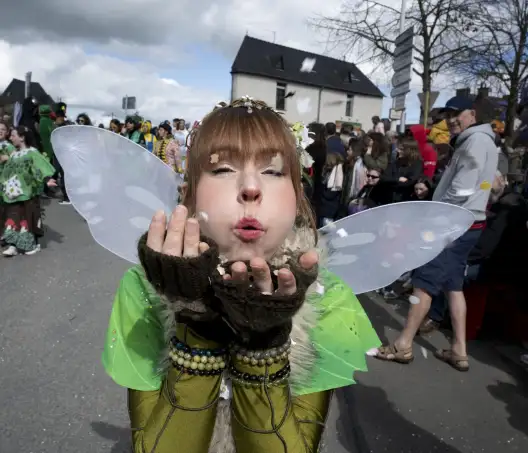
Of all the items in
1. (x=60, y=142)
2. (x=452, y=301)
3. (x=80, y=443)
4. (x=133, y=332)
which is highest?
(x=60, y=142)

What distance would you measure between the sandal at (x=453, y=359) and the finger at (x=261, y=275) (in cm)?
266

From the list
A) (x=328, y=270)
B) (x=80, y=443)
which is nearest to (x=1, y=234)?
(x=80, y=443)

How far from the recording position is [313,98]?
79.7 inches

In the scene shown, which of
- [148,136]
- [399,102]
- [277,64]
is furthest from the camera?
[277,64]

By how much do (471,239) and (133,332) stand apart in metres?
2.51

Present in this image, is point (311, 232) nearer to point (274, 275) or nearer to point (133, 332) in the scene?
point (274, 275)

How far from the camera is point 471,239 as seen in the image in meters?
3.01

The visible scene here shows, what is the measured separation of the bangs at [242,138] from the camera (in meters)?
1.06


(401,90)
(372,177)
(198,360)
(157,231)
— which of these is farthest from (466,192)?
(401,90)

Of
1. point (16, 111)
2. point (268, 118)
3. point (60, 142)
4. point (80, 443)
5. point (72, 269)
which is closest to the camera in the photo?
point (268, 118)

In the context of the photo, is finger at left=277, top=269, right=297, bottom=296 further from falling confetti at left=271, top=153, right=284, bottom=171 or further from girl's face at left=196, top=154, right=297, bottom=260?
falling confetti at left=271, top=153, right=284, bottom=171

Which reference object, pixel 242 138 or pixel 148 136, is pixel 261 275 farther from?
pixel 148 136

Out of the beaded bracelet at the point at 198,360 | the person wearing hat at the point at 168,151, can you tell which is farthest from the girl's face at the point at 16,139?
the beaded bracelet at the point at 198,360

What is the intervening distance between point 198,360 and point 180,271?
258 mm
